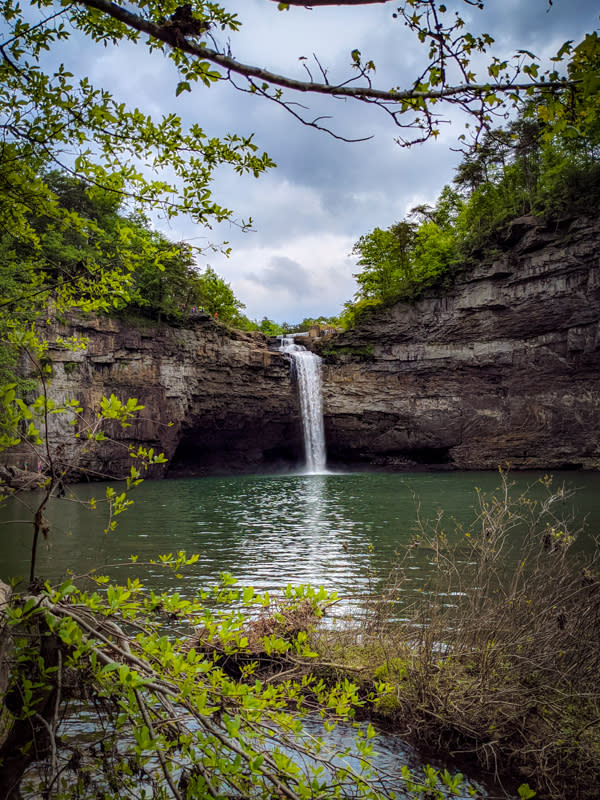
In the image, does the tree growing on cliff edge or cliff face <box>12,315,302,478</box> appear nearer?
the tree growing on cliff edge

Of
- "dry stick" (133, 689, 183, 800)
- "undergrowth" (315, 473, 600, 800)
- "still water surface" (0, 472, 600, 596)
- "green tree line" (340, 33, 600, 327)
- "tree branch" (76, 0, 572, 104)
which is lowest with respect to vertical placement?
"still water surface" (0, 472, 600, 596)

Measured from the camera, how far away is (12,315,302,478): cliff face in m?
29.0

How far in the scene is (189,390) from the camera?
106 ft

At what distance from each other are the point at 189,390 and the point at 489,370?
19930 mm

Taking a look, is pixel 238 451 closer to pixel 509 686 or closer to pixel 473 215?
pixel 473 215

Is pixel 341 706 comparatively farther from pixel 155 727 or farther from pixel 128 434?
pixel 128 434

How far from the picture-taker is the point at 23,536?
11.9 metres

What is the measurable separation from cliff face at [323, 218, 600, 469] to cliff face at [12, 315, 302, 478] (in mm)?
4507

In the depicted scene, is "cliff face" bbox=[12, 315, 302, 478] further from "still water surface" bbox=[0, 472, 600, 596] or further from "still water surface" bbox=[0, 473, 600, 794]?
"still water surface" bbox=[0, 473, 600, 794]

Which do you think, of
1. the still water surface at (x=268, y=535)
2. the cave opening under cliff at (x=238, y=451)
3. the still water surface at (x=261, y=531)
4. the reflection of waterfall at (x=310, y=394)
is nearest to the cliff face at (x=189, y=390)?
the cave opening under cliff at (x=238, y=451)

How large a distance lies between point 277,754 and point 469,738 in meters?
2.52

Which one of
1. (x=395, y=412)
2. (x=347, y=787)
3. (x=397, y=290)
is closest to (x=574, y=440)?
(x=395, y=412)

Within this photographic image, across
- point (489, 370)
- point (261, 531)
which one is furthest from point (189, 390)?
point (261, 531)

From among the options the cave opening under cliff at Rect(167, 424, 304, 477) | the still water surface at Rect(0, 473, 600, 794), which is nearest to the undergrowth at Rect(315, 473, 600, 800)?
the still water surface at Rect(0, 473, 600, 794)
